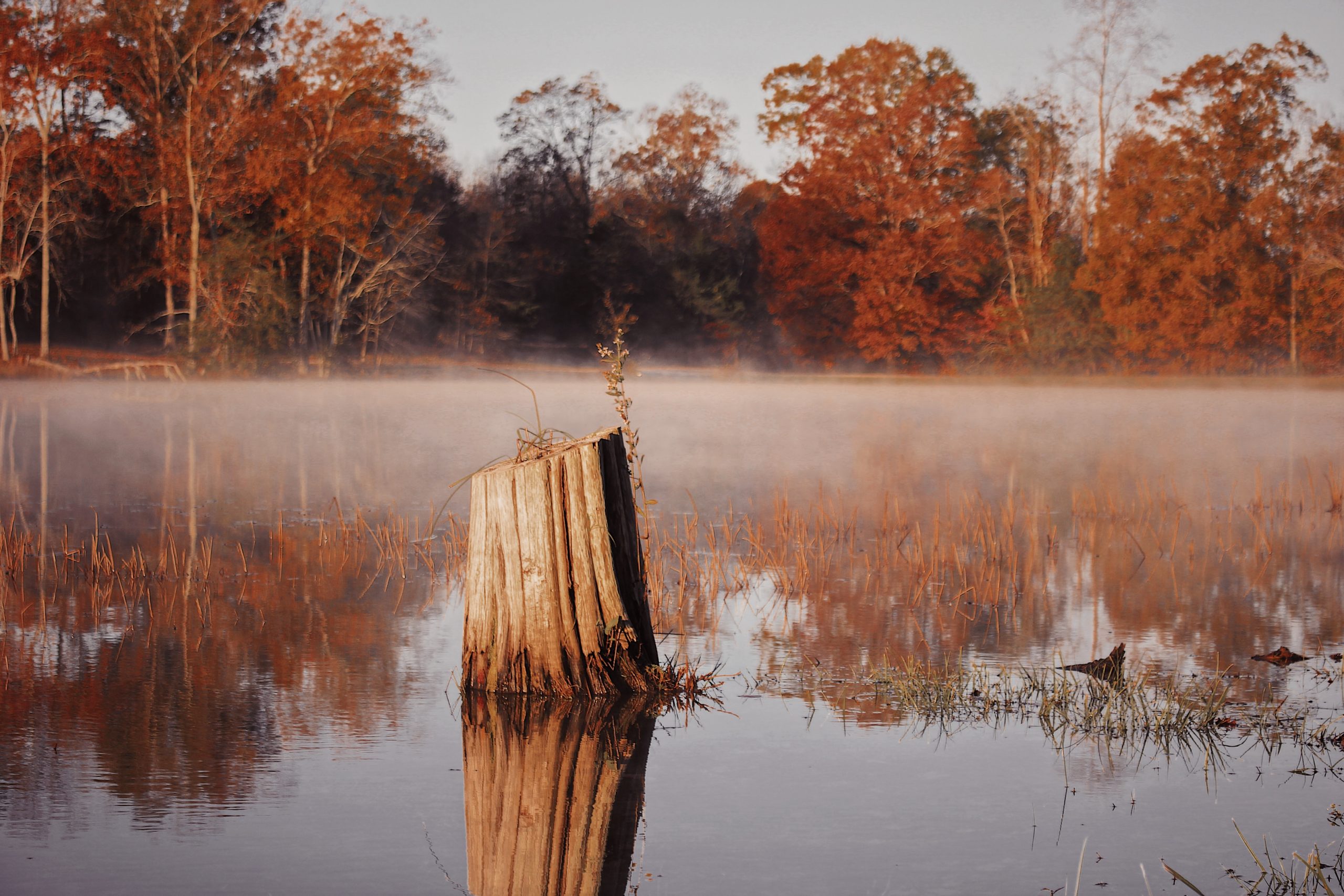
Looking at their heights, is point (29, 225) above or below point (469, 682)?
above

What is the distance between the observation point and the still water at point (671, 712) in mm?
4152

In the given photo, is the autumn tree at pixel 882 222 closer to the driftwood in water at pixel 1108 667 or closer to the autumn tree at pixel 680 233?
the autumn tree at pixel 680 233

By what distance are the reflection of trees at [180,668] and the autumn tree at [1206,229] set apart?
3137cm

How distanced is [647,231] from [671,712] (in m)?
43.3

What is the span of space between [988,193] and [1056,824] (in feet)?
130

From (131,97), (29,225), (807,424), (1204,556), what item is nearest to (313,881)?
(1204,556)

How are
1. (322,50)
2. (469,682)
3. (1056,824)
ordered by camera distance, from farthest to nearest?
(322,50) < (469,682) < (1056,824)

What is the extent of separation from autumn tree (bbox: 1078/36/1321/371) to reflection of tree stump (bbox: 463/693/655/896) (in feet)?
112

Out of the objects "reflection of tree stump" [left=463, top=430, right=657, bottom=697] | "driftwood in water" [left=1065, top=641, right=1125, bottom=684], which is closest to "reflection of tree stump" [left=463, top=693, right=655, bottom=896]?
"reflection of tree stump" [left=463, top=430, right=657, bottom=697]

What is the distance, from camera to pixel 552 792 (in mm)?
4727

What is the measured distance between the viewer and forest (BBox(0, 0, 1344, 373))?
36219 millimetres

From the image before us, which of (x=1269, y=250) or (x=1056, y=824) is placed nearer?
(x=1056, y=824)

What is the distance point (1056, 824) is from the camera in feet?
14.5

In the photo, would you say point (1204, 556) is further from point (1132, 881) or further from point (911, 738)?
point (1132, 881)
